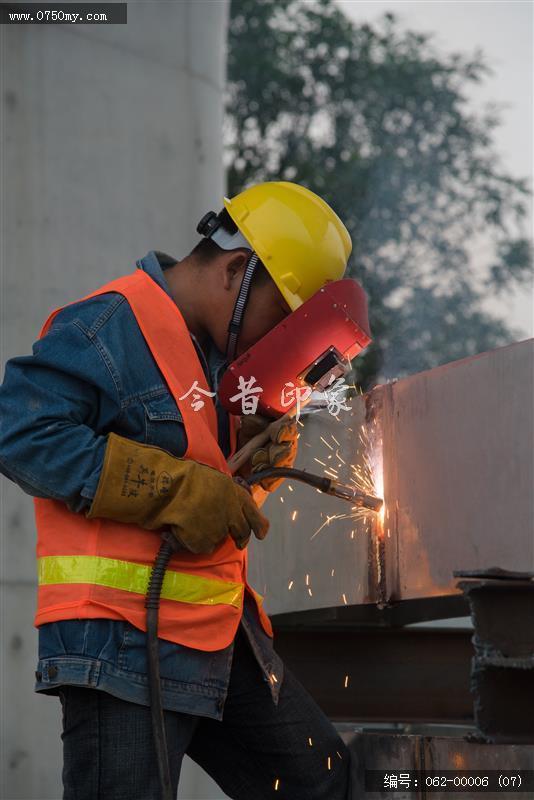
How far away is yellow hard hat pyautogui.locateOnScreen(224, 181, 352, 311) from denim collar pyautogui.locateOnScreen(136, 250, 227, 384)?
19cm

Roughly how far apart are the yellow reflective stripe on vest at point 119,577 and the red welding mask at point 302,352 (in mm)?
458

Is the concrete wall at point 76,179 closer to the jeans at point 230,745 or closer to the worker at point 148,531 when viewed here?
the jeans at point 230,745

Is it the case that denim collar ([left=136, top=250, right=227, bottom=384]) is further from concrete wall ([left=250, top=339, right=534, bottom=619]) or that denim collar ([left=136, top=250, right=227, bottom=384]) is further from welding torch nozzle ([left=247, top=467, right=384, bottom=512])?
concrete wall ([left=250, top=339, right=534, bottom=619])

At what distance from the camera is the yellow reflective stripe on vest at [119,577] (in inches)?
86.4

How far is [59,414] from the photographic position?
217 cm

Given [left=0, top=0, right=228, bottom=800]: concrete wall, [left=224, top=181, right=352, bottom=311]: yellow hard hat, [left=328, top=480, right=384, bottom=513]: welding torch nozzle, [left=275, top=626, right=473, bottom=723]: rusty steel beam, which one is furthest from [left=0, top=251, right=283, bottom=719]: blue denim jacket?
[left=0, top=0, right=228, bottom=800]: concrete wall

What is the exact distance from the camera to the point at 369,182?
1534 cm

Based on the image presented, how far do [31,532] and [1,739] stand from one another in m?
0.71

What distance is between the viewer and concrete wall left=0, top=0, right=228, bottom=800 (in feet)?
13.2

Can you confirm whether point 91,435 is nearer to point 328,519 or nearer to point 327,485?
point 327,485

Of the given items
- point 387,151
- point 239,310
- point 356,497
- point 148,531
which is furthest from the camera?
point 387,151

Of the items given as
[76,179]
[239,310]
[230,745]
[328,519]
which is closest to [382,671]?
[328,519]

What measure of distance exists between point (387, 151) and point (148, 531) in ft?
47.2

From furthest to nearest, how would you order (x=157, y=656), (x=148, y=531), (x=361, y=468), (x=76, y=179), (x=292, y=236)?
1. (x=76, y=179)
2. (x=361, y=468)
3. (x=292, y=236)
4. (x=148, y=531)
5. (x=157, y=656)
